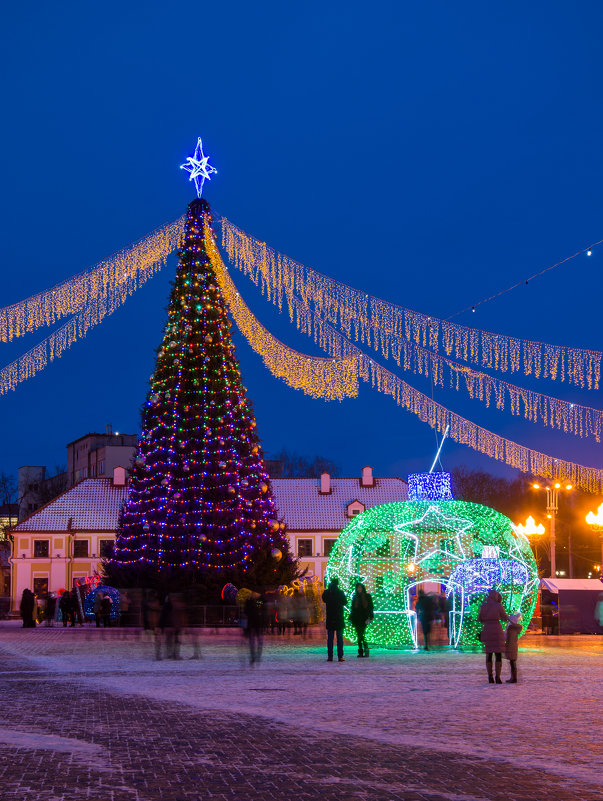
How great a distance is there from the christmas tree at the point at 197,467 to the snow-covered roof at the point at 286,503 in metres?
21.6

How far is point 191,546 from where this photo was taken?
34312 mm

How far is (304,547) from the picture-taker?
59.2 m

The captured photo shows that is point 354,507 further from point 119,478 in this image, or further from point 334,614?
point 334,614

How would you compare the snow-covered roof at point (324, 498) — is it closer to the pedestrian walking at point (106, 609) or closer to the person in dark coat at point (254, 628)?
the pedestrian walking at point (106, 609)

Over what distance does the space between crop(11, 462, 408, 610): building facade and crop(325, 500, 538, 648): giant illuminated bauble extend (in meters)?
32.4

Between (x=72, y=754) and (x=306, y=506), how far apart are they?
5218 cm

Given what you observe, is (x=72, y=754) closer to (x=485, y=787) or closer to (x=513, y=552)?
(x=485, y=787)

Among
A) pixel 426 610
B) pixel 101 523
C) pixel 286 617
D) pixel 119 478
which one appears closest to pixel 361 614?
pixel 426 610

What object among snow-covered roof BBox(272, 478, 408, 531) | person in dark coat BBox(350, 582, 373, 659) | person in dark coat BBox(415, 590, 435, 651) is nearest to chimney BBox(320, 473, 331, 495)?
snow-covered roof BBox(272, 478, 408, 531)

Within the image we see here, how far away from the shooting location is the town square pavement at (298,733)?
24.5ft

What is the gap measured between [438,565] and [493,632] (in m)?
8.17

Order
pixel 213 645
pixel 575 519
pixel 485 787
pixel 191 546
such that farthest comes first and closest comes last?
pixel 575 519
pixel 191 546
pixel 213 645
pixel 485 787

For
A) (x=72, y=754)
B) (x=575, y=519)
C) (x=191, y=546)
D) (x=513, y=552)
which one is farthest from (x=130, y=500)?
(x=575, y=519)

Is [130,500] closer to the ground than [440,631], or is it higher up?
higher up
